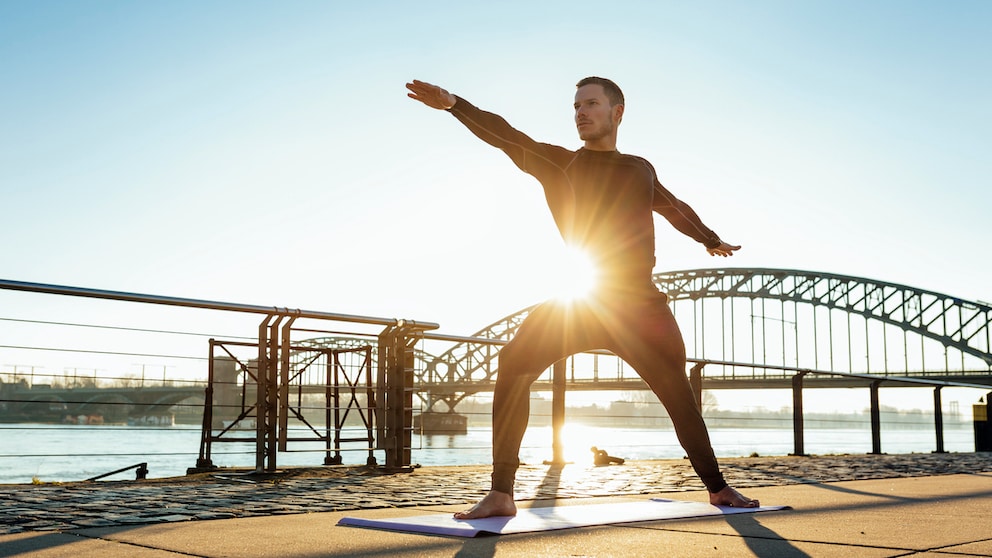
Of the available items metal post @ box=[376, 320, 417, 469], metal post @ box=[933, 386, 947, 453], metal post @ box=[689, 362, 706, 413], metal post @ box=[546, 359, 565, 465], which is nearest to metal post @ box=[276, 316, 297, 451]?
metal post @ box=[376, 320, 417, 469]

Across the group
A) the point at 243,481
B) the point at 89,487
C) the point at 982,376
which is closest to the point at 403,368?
the point at 243,481

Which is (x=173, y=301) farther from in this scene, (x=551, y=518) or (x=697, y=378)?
(x=697, y=378)

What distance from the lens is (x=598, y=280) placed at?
9.15 ft

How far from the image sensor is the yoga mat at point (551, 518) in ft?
7.63

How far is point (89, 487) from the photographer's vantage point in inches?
150

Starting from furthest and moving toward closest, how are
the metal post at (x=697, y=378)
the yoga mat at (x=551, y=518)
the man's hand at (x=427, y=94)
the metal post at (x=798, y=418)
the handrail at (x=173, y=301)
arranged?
1. the metal post at (x=798, y=418)
2. the metal post at (x=697, y=378)
3. the handrail at (x=173, y=301)
4. the man's hand at (x=427, y=94)
5. the yoga mat at (x=551, y=518)

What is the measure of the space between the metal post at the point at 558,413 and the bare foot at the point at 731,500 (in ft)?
9.54

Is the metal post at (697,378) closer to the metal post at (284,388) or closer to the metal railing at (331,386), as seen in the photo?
the metal railing at (331,386)

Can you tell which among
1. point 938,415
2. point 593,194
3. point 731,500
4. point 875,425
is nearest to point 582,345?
point 593,194

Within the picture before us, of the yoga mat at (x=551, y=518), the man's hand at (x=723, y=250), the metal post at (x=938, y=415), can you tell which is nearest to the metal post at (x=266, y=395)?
the yoga mat at (x=551, y=518)

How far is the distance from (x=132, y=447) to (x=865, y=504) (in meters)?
36.6

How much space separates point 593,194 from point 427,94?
61 cm

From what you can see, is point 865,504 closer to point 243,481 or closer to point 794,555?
point 794,555

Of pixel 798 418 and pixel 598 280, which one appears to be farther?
pixel 798 418
